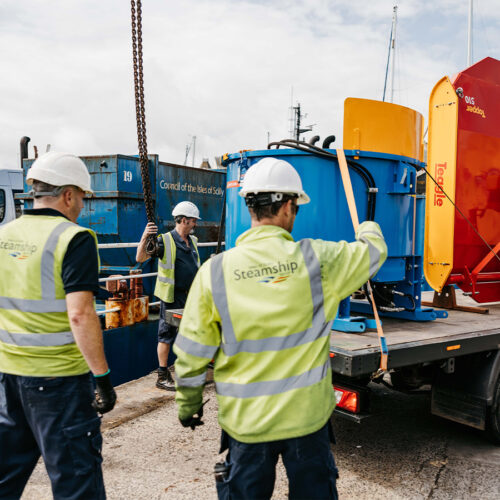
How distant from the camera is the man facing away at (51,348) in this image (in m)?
2.16

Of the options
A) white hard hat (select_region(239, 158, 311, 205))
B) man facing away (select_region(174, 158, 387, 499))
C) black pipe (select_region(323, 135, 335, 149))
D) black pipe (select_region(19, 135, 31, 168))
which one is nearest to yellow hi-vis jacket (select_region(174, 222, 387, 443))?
man facing away (select_region(174, 158, 387, 499))

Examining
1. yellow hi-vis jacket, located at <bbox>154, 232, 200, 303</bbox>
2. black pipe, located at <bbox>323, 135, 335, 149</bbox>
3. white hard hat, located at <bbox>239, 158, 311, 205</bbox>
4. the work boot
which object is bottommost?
the work boot

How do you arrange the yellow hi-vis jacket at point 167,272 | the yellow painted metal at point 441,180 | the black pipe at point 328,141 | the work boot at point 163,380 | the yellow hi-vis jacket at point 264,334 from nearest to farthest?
the yellow hi-vis jacket at point 264,334 < the black pipe at point 328,141 < the yellow painted metal at point 441,180 < the yellow hi-vis jacket at point 167,272 < the work boot at point 163,380

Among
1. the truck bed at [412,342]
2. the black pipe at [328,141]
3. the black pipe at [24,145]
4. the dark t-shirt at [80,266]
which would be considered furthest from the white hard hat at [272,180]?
the black pipe at [24,145]

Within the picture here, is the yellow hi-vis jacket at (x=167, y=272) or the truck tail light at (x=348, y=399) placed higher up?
the yellow hi-vis jacket at (x=167, y=272)

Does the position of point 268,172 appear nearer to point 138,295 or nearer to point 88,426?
point 88,426

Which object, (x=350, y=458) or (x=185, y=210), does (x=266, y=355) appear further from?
(x=185, y=210)

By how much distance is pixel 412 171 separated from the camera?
13.6 feet

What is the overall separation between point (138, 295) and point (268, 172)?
15.3ft

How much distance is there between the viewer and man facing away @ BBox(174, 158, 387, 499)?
1.82 meters

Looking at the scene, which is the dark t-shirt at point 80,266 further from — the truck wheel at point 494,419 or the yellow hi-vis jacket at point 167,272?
the truck wheel at point 494,419

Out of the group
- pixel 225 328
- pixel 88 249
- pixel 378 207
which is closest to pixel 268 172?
pixel 225 328

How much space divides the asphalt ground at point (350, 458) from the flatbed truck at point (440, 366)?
0.36 m

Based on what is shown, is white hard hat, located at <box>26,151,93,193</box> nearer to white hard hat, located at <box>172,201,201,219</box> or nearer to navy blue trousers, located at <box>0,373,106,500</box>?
navy blue trousers, located at <box>0,373,106,500</box>
